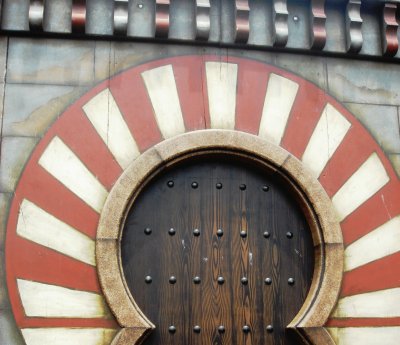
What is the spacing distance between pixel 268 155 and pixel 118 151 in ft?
4.28

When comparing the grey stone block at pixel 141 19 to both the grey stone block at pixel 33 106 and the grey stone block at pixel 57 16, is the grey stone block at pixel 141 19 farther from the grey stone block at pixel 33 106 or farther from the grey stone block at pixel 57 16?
the grey stone block at pixel 33 106

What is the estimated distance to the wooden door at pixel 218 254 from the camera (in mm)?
5961

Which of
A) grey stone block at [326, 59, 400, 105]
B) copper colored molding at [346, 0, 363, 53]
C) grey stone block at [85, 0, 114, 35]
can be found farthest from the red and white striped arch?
copper colored molding at [346, 0, 363, 53]

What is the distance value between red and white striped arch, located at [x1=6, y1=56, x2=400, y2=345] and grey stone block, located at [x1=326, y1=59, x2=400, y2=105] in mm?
184

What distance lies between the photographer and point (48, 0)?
20.6 feet

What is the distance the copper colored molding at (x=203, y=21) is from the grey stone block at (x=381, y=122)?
4.81 feet

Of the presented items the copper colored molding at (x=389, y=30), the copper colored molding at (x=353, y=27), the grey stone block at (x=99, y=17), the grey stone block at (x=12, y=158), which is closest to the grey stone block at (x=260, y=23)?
the copper colored molding at (x=353, y=27)

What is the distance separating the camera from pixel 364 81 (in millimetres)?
6688

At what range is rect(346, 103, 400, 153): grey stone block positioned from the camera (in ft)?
21.5

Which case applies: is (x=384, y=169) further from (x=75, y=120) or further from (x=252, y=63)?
(x=75, y=120)

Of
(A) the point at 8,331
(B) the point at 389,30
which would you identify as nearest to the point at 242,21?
(B) the point at 389,30

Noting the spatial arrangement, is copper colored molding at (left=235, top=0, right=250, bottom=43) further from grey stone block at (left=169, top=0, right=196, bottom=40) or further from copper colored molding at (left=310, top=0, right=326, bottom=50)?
copper colored molding at (left=310, top=0, right=326, bottom=50)

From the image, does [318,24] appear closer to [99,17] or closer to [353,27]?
[353,27]

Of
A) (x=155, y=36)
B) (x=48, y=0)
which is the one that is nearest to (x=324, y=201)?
(x=155, y=36)
